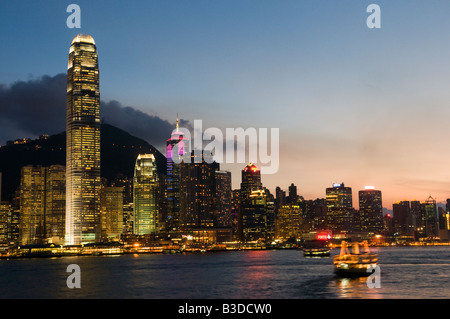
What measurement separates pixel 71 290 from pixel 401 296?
5319 cm

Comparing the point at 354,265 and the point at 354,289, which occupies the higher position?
the point at 354,265

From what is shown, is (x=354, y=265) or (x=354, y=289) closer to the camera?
(x=354, y=289)

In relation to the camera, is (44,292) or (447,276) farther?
(447,276)

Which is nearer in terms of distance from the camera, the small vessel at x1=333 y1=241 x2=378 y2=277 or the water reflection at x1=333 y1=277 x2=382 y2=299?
the water reflection at x1=333 y1=277 x2=382 y2=299

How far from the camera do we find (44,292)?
94750 millimetres

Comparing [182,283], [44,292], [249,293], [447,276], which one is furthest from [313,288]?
[44,292]

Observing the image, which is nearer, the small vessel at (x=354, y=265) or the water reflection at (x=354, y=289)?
the water reflection at (x=354, y=289)
